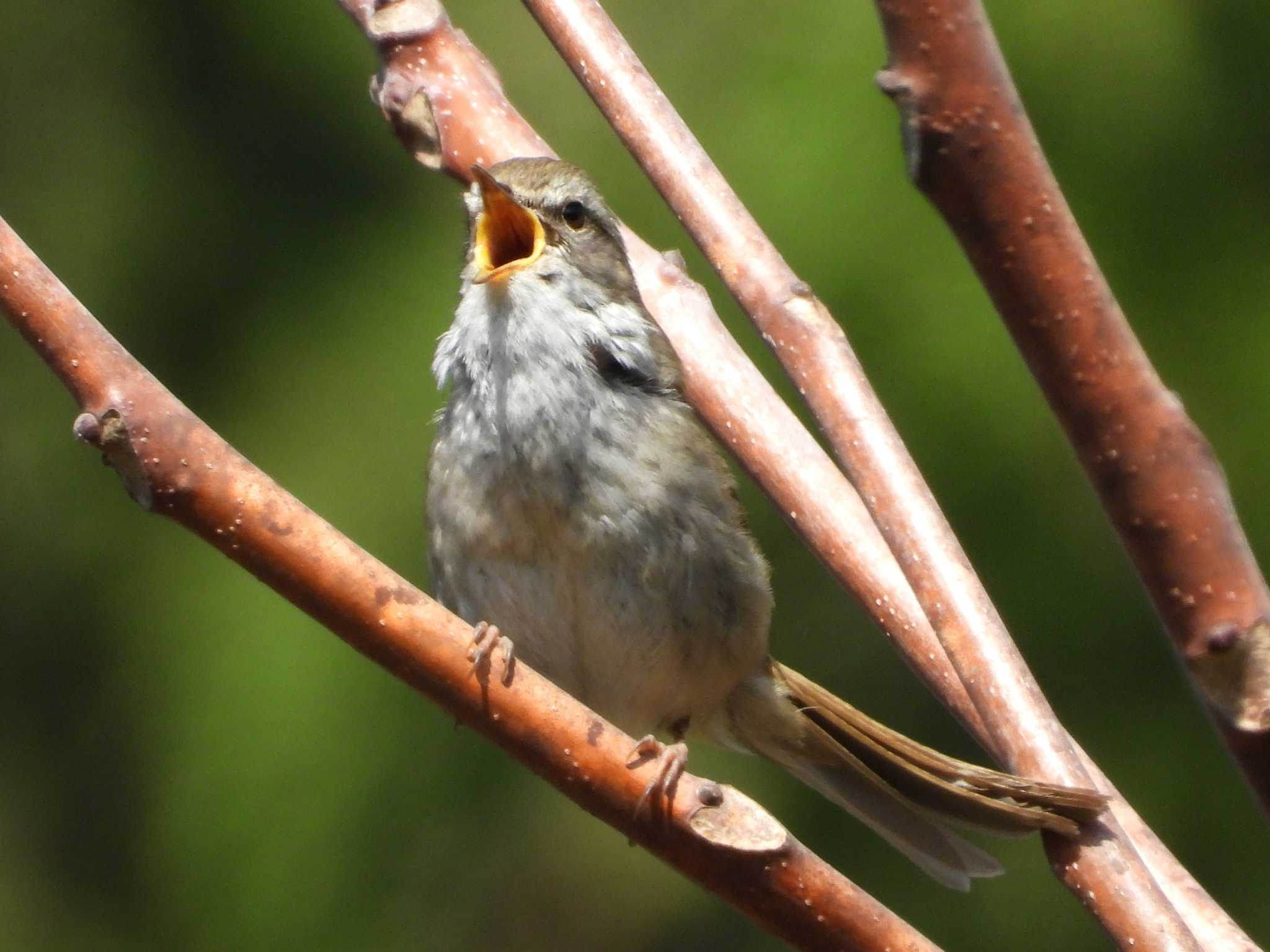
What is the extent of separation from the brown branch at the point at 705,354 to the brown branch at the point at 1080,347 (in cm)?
58

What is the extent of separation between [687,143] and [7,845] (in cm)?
239

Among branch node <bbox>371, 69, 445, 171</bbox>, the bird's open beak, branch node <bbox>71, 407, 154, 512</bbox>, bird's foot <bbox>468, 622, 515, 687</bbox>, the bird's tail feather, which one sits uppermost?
branch node <bbox>371, 69, 445, 171</bbox>

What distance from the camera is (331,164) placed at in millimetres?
3635

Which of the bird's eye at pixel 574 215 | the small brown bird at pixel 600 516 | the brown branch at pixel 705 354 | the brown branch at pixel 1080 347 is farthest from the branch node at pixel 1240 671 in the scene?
the bird's eye at pixel 574 215

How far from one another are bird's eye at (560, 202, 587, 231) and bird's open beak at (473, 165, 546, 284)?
0.17ft

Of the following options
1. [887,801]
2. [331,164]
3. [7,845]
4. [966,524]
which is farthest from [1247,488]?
[7,845]

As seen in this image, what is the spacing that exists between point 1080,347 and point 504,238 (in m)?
1.78

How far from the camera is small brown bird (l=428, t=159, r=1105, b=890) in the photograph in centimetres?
228

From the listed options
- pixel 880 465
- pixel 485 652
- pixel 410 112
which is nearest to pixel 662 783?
pixel 485 652

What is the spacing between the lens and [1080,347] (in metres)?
0.91

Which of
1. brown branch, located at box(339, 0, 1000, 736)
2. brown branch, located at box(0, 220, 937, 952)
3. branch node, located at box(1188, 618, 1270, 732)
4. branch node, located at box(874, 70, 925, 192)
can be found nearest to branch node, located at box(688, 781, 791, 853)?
brown branch, located at box(0, 220, 937, 952)

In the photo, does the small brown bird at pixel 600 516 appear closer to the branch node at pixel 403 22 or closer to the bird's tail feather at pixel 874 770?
the bird's tail feather at pixel 874 770

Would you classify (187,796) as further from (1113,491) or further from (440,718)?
(1113,491)

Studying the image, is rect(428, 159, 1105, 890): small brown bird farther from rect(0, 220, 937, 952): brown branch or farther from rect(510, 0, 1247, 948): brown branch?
rect(0, 220, 937, 952): brown branch
